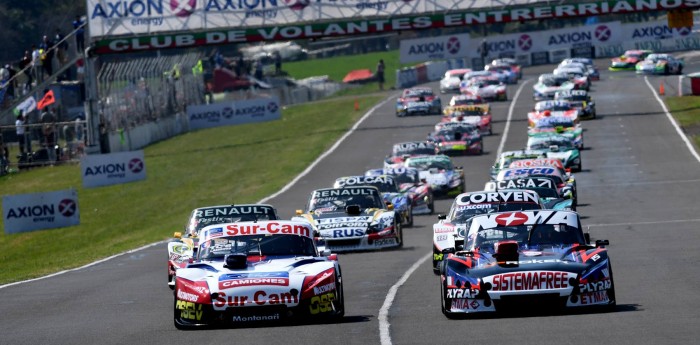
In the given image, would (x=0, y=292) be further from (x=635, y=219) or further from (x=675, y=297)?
(x=635, y=219)

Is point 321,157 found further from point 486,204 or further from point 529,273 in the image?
point 529,273

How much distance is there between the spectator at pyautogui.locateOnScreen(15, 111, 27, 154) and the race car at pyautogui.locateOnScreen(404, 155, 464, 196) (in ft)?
66.4

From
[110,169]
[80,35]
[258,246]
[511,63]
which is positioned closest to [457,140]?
[110,169]

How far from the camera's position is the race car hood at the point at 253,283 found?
15281 millimetres

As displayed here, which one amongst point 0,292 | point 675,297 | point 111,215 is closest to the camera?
point 675,297

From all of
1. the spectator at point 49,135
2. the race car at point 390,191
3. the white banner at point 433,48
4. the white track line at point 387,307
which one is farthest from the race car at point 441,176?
the white banner at point 433,48

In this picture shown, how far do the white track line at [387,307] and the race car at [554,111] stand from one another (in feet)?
106

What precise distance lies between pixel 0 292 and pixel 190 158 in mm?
38154

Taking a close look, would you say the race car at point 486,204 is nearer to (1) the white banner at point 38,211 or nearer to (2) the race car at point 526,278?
(2) the race car at point 526,278

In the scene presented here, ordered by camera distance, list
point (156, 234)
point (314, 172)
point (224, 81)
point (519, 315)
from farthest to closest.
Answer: point (224, 81), point (314, 172), point (156, 234), point (519, 315)

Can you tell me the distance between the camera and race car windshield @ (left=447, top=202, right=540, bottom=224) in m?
22.9

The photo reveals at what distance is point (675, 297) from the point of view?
16625 mm

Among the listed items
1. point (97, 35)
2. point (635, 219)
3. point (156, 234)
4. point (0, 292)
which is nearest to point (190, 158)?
point (97, 35)

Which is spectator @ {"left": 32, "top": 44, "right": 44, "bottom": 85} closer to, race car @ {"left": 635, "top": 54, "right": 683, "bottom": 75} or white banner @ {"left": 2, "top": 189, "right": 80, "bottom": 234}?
white banner @ {"left": 2, "top": 189, "right": 80, "bottom": 234}
